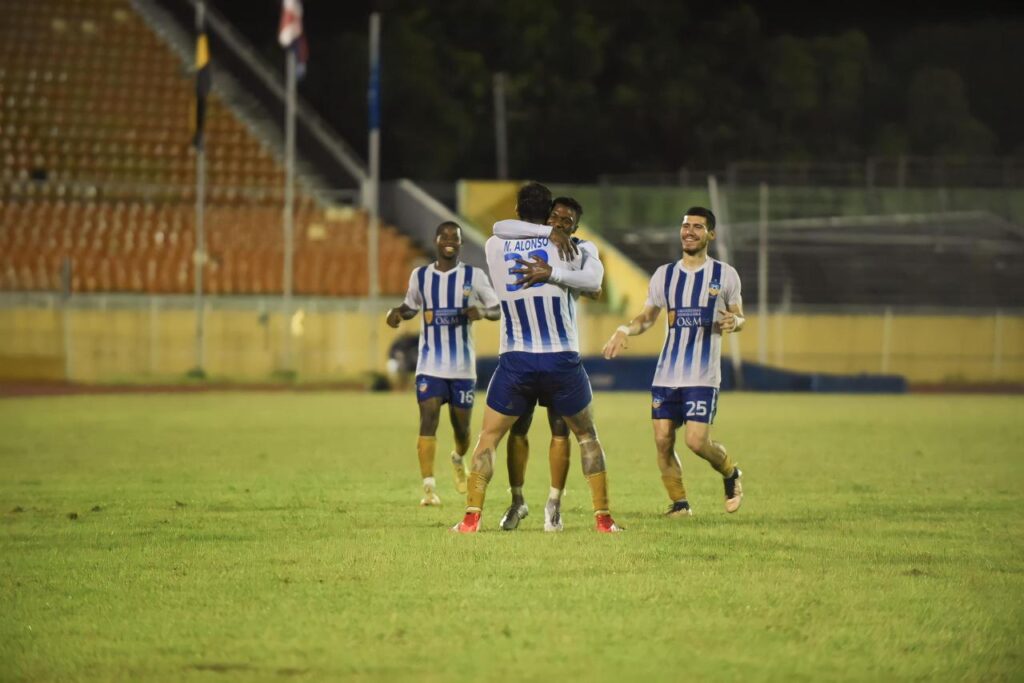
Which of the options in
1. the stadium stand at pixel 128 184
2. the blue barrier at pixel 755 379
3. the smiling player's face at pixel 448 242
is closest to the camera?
the smiling player's face at pixel 448 242

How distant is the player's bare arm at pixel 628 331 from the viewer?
11297 mm

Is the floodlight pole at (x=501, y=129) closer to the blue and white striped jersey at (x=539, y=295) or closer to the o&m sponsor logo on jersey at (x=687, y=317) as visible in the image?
the o&m sponsor logo on jersey at (x=687, y=317)

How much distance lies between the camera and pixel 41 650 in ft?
23.2

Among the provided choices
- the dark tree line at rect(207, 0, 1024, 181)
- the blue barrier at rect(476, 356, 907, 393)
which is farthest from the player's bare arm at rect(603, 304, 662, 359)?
the dark tree line at rect(207, 0, 1024, 181)

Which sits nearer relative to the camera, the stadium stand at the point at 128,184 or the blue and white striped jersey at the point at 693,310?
the blue and white striped jersey at the point at 693,310

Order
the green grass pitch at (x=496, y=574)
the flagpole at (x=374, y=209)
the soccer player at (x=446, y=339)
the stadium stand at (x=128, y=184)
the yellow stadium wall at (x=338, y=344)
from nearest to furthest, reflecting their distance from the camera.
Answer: the green grass pitch at (x=496, y=574)
the soccer player at (x=446, y=339)
the yellow stadium wall at (x=338, y=344)
the flagpole at (x=374, y=209)
the stadium stand at (x=128, y=184)

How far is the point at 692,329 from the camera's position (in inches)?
474

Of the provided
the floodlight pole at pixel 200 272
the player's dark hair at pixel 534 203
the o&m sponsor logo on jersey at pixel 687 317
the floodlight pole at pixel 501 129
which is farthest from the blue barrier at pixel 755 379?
the player's dark hair at pixel 534 203

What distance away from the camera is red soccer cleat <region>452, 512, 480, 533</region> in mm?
10961

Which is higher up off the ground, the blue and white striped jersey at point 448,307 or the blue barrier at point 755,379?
the blue and white striped jersey at point 448,307

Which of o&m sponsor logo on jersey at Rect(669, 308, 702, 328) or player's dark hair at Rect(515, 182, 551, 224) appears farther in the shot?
o&m sponsor logo on jersey at Rect(669, 308, 702, 328)

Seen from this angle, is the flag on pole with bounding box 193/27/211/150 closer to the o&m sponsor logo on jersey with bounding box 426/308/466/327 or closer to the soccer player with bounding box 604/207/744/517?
the o&m sponsor logo on jersey with bounding box 426/308/466/327

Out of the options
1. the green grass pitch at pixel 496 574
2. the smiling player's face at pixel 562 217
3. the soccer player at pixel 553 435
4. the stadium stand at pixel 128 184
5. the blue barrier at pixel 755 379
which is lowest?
the blue barrier at pixel 755 379

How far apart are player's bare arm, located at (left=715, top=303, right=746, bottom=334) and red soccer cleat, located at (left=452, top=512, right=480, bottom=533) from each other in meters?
2.13
